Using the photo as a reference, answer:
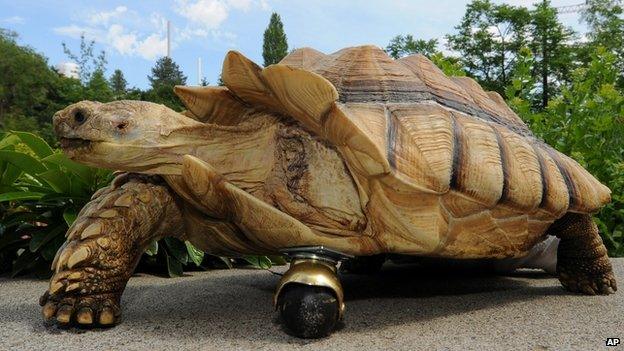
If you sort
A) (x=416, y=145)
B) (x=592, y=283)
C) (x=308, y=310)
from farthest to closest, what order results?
1. (x=592, y=283)
2. (x=416, y=145)
3. (x=308, y=310)

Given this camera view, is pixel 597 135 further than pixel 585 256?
Yes

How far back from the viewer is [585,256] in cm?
253

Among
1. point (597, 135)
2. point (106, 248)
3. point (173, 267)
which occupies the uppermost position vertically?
point (597, 135)

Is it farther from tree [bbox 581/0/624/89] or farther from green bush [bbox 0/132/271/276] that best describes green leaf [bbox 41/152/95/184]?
tree [bbox 581/0/624/89]

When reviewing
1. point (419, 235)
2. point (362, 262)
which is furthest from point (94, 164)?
point (362, 262)

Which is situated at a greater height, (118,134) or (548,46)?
(548,46)

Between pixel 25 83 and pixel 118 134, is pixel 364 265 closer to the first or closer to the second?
pixel 118 134

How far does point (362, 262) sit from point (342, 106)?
5.32ft

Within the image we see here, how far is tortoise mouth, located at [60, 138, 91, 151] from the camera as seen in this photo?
1691 millimetres

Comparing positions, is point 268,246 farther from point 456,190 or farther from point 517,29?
point 517,29

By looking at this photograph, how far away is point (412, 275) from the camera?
320cm

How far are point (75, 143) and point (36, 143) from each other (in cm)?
187

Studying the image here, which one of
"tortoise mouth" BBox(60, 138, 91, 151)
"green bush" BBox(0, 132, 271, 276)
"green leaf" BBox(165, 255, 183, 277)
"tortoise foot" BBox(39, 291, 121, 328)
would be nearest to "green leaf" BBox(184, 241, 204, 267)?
"green bush" BBox(0, 132, 271, 276)

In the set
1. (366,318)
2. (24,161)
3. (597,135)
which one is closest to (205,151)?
(366,318)
